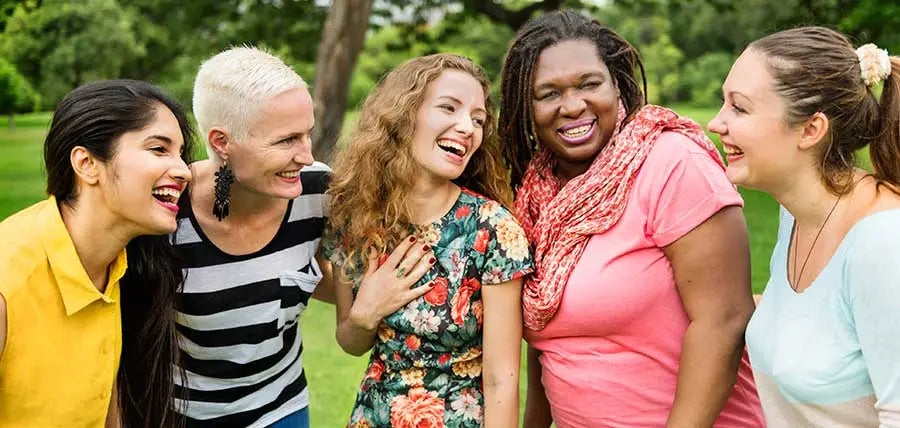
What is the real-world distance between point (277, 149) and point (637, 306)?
1092mm

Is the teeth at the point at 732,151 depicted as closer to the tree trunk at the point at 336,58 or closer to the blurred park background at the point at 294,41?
the blurred park background at the point at 294,41

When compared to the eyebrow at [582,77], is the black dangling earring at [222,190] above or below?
below

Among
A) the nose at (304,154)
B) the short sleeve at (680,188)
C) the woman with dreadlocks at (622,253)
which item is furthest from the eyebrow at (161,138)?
the short sleeve at (680,188)

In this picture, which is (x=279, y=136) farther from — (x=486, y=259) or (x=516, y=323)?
(x=516, y=323)

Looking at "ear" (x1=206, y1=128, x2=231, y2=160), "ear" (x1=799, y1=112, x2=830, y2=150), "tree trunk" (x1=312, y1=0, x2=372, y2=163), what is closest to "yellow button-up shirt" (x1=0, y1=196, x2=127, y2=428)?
"ear" (x1=206, y1=128, x2=231, y2=160)

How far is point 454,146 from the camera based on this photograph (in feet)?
8.47

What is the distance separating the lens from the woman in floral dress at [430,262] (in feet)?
8.27

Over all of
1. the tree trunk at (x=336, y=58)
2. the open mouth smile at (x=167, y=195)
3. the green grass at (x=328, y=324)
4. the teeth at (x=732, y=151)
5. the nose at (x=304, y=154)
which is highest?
the teeth at (x=732, y=151)

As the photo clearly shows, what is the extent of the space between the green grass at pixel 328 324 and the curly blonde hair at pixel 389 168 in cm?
86

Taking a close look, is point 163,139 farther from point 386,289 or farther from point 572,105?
point 572,105

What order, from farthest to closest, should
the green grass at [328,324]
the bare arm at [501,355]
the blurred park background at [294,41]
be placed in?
the blurred park background at [294,41], the green grass at [328,324], the bare arm at [501,355]

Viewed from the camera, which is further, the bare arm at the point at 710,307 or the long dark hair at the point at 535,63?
Answer: the long dark hair at the point at 535,63

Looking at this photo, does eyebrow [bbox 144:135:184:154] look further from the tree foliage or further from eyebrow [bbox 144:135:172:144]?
the tree foliage

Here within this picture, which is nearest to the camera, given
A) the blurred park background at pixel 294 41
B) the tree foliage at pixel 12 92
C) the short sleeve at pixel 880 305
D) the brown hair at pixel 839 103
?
the short sleeve at pixel 880 305
